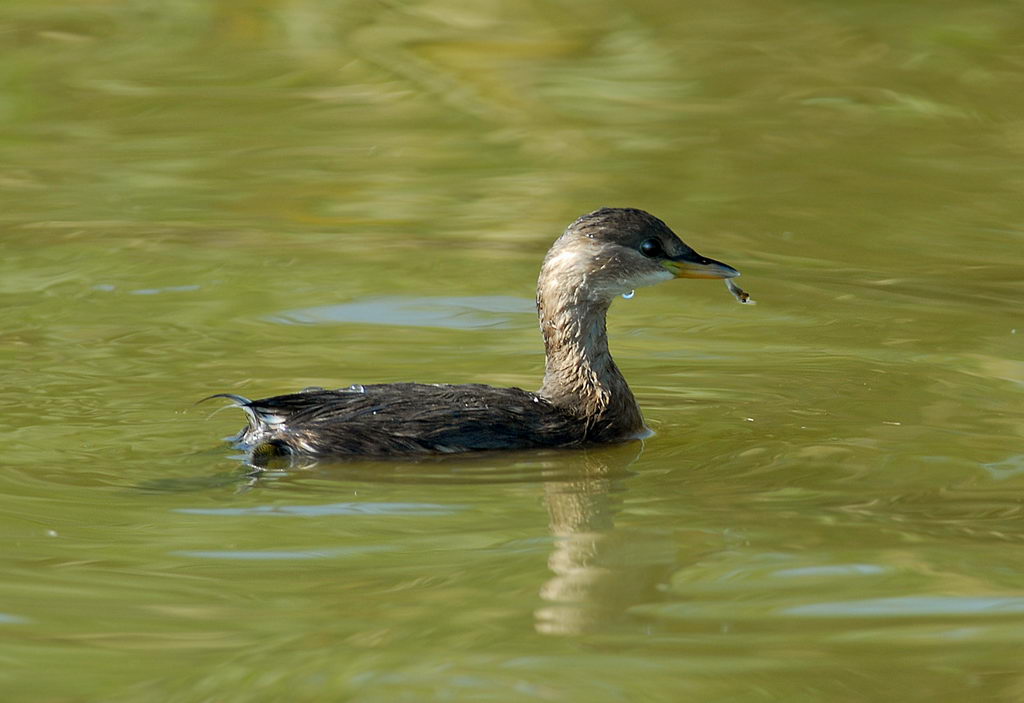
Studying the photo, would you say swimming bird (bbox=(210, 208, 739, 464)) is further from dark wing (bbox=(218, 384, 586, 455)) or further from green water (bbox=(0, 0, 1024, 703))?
green water (bbox=(0, 0, 1024, 703))

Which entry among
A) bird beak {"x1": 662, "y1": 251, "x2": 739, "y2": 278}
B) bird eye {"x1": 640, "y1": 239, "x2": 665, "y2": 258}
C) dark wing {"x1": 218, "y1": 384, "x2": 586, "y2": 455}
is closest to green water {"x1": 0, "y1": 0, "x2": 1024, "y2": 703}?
dark wing {"x1": 218, "y1": 384, "x2": 586, "y2": 455}

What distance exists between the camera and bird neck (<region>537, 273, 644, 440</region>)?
7.79 metres

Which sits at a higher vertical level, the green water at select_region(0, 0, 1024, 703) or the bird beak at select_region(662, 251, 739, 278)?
the bird beak at select_region(662, 251, 739, 278)

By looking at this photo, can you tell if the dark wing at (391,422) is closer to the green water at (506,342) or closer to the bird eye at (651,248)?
the green water at (506,342)

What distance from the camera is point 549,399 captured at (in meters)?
7.92

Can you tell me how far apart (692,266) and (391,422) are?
1.66 meters

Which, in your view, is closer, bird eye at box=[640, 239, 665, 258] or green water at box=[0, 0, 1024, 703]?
green water at box=[0, 0, 1024, 703]

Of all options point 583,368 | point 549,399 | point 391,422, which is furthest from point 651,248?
point 391,422

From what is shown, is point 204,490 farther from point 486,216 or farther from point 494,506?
point 486,216

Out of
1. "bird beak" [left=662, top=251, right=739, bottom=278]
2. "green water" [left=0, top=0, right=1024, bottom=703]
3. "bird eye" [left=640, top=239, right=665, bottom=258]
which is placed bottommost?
"green water" [left=0, top=0, right=1024, bottom=703]

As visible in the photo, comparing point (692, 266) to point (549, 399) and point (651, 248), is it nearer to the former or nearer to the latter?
point (651, 248)

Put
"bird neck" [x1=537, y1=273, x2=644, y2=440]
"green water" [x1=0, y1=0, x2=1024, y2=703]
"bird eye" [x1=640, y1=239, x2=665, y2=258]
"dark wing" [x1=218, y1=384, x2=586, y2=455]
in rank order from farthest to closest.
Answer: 1. "bird eye" [x1=640, y1=239, x2=665, y2=258]
2. "bird neck" [x1=537, y1=273, x2=644, y2=440]
3. "dark wing" [x1=218, y1=384, x2=586, y2=455]
4. "green water" [x1=0, y1=0, x2=1024, y2=703]

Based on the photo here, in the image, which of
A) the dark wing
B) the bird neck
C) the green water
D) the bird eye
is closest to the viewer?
the green water

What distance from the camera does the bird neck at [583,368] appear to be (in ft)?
25.6
